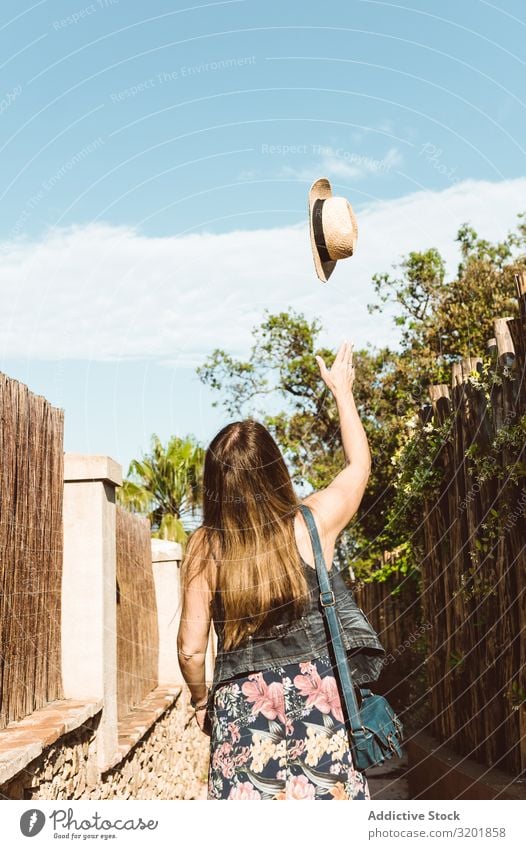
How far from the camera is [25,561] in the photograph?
11.7 ft

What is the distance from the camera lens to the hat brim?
329cm

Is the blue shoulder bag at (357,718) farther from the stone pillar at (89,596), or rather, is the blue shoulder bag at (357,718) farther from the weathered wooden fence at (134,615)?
the weathered wooden fence at (134,615)

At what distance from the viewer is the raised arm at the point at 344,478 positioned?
2297 millimetres

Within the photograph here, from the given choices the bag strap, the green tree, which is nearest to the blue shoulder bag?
the bag strap

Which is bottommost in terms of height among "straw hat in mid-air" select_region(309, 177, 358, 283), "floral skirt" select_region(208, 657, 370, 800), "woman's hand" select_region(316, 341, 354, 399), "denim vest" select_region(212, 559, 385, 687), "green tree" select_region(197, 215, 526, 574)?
"floral skirt" select_region(208, 657, 370, 800)

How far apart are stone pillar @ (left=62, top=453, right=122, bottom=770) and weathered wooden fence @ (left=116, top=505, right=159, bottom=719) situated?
868mm

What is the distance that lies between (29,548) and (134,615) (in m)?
2.44

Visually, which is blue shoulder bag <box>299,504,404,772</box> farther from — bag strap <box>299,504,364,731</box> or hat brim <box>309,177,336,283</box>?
hat brim <box>309,177,336,283</box>

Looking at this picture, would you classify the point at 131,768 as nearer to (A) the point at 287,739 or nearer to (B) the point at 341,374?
(A) the point at 287,739

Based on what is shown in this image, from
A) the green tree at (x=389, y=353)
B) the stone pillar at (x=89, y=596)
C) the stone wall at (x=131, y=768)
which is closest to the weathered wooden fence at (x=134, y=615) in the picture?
the stone wall at (x=131, y=768)

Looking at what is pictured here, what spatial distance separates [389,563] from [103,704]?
136 inches

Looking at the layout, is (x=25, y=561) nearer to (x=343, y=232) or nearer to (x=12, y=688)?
(x=12, y=688)

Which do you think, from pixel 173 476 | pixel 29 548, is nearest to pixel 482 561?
pixel 29 548
